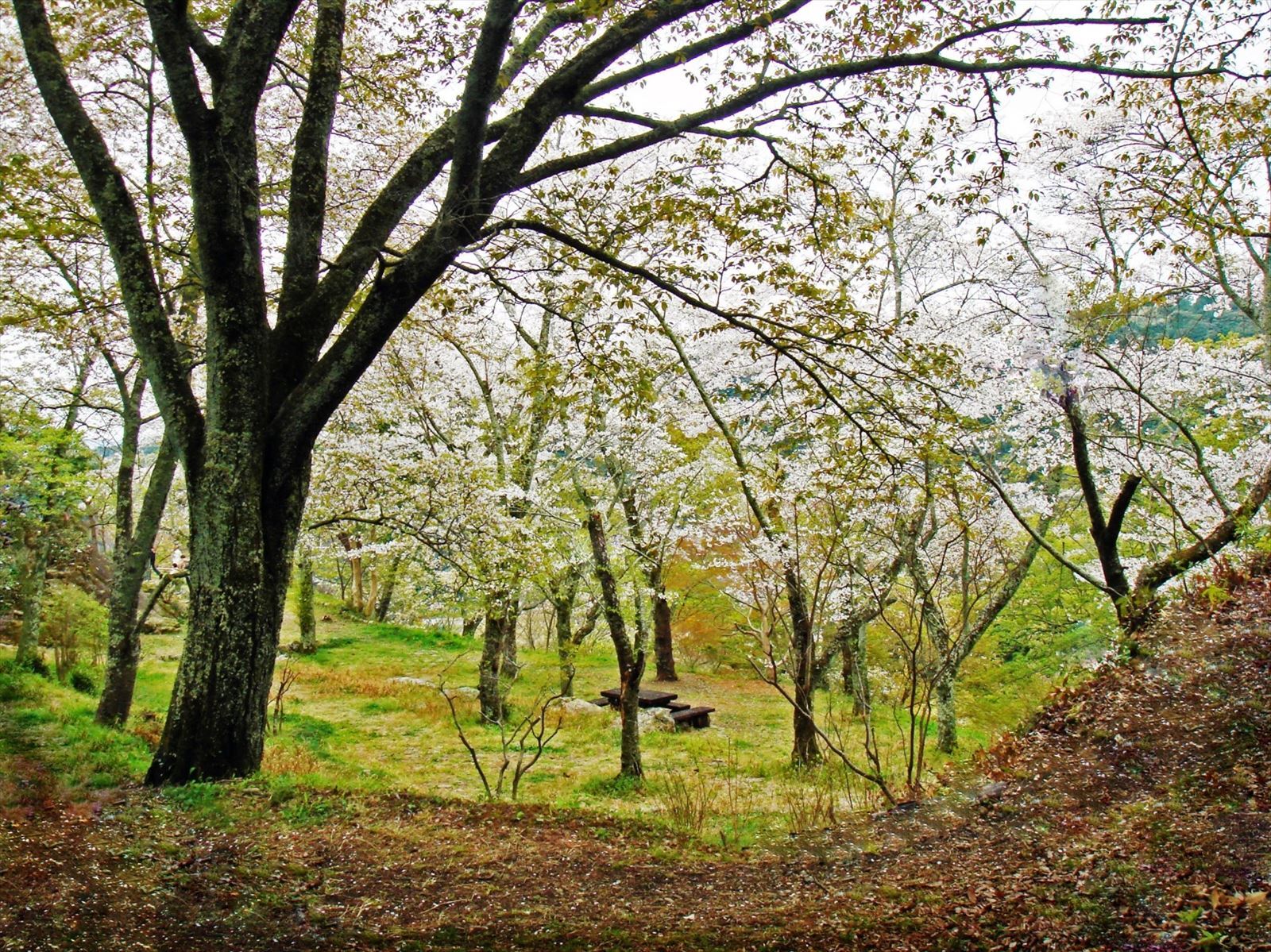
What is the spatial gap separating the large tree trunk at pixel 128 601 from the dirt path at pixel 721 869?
331 centimetres

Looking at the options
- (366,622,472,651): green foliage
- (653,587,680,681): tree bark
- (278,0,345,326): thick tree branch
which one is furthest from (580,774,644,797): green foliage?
(366,622,472,651): green foliage

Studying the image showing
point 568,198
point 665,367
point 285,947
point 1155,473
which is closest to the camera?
point 285,947

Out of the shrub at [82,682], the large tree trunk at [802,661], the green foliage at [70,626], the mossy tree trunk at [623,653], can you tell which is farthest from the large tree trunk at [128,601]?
the large tree trunk at [802,661]

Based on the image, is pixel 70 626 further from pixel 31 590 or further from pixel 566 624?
pixel 566 624

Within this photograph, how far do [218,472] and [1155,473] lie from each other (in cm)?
1287

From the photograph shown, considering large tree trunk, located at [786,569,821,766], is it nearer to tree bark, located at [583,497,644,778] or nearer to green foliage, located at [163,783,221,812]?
tree bark, located at [583,497,644,778]

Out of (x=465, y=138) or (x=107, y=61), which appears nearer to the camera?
(x=465, y=138)

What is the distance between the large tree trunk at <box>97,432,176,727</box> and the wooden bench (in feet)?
30.6

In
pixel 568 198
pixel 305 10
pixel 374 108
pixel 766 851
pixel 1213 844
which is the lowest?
pixel 766 851

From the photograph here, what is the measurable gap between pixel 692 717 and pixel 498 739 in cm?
414

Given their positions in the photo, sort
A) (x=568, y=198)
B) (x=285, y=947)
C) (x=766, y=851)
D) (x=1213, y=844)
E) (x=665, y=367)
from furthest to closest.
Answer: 1. (x=665, y=367)
2. (x=568, y=198)
3. (x=766, y=851)
4. (x=1213, y=844)
5. (x=285, y=947)

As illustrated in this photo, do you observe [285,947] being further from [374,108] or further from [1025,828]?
[374,108]

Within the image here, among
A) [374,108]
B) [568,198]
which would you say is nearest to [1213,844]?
[568,198]

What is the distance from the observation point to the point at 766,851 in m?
4.55
